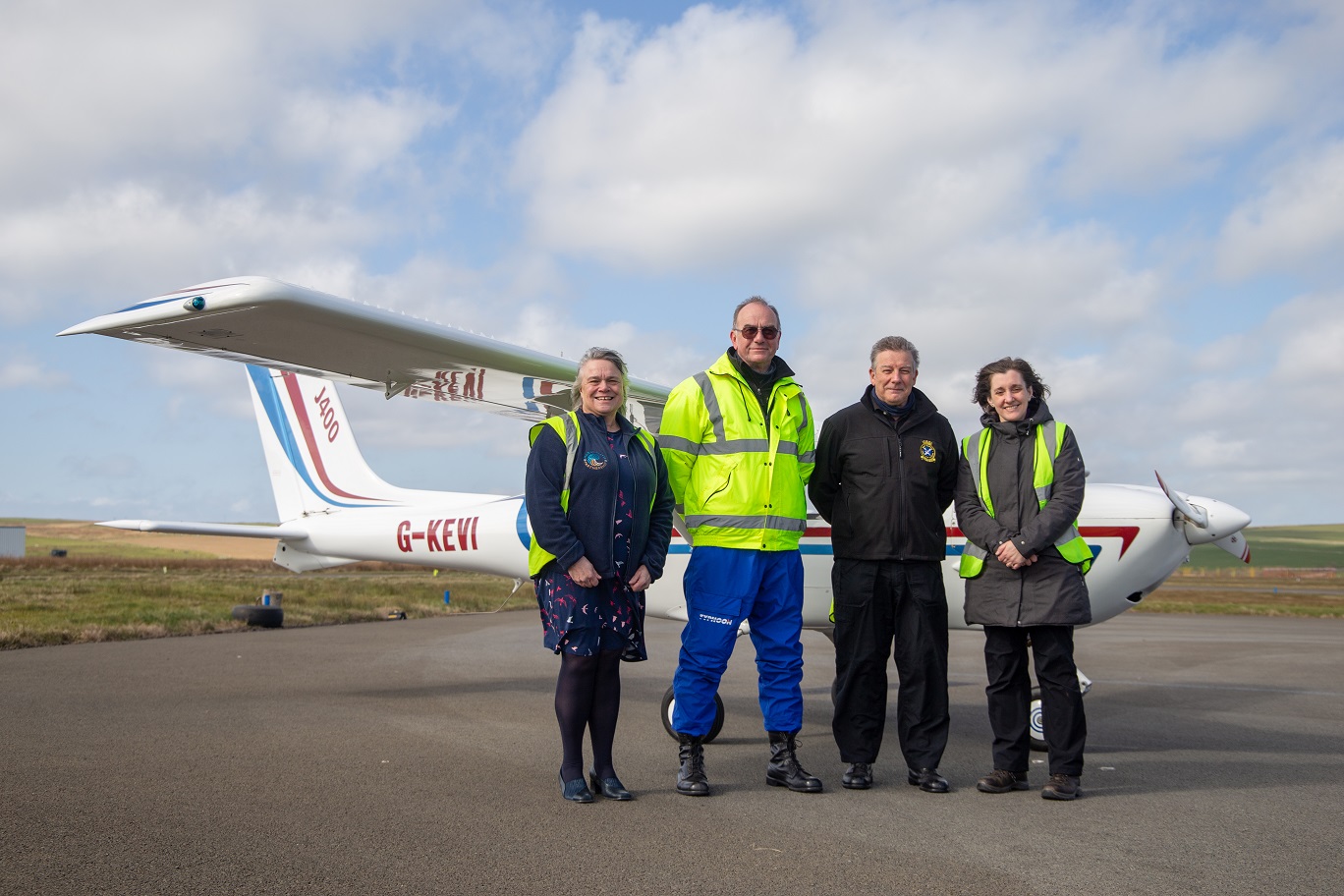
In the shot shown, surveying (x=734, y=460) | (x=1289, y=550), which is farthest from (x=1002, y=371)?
(x=1289, y=550)

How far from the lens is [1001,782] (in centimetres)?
382

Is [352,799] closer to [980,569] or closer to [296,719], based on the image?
[296,719]

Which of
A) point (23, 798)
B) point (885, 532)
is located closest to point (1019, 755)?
point (885, 532)

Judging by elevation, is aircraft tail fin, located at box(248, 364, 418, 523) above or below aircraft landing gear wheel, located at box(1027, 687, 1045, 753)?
above

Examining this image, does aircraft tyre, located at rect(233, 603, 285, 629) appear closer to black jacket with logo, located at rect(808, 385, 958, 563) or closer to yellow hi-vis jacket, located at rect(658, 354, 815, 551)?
yellow hi-vis jacket, located at rect(658, 354, 815, 551)

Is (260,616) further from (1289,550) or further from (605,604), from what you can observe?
(1289,550)

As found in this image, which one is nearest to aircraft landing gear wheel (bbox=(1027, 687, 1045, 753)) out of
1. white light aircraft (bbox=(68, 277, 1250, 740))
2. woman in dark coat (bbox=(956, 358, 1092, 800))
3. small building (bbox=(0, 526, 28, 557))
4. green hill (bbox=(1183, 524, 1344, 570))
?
white light aircraft (bbox=(68, 277, 1250, 740))

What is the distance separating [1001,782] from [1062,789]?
237mm

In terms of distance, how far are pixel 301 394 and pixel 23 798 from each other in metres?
7.16

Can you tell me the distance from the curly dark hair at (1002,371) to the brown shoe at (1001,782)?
5.24 feet

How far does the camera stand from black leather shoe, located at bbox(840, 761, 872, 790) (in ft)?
12.6

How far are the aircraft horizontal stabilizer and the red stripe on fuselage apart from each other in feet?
1.75

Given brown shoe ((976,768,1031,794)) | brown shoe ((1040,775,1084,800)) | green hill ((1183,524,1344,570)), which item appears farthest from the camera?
green hill ((1183,524,1344,570))

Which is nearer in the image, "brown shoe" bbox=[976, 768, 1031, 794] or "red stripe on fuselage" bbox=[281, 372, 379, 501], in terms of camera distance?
"brown shoe" bbox=[976, 768, 1031, 794]
